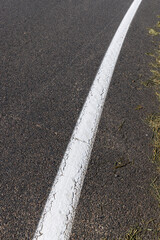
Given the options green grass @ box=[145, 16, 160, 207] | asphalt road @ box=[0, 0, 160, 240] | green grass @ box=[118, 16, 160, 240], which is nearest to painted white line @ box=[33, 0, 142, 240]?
asphalt road @ box=[0, 0, 160, 240]

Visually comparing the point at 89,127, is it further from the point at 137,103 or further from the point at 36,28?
the point at 36,28

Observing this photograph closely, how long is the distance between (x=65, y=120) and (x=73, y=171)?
638mm

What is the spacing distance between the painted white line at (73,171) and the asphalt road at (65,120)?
0.05 meters

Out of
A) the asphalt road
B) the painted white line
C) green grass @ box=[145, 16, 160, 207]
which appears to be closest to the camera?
the painted white line

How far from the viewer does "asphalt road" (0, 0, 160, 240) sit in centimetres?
201

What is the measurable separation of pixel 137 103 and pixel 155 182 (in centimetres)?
107

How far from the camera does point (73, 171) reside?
228cm

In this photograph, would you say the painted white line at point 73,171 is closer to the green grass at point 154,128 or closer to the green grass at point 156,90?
the green grass at point 154,128

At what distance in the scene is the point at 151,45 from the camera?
4461mm

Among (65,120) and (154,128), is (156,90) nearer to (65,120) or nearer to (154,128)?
(154,128)

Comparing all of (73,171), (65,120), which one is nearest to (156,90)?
(65,120)

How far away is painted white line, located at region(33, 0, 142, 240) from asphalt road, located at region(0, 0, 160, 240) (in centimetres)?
5

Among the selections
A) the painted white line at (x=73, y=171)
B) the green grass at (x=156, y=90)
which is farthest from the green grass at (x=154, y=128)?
the painted white line at (x=73, y=171)

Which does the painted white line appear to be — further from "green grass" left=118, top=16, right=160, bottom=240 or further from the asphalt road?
"green grass" left=118, top=16, right=160, bottom=240
